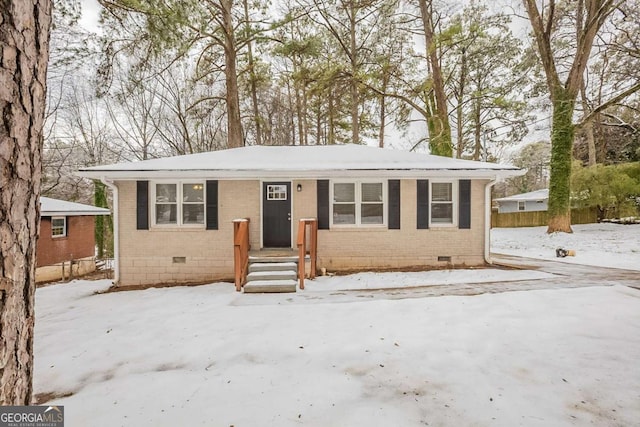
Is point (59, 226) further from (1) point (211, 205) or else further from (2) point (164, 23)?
(2) point (164, 23)

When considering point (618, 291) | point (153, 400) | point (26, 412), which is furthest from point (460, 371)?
point (618, 291)

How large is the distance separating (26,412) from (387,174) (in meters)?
6.97

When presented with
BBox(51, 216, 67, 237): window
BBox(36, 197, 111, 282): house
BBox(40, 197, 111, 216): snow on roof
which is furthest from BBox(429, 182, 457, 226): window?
BBox(51, 216, 67, 237): window

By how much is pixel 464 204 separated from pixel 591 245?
651cm

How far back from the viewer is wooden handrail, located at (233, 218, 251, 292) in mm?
6285

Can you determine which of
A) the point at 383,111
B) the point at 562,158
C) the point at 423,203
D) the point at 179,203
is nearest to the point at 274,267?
the point at 179,203

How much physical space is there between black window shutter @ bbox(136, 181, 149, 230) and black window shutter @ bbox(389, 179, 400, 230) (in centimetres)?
626

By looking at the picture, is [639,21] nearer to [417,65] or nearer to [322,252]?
[417,65]

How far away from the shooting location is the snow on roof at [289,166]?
23.4 feet

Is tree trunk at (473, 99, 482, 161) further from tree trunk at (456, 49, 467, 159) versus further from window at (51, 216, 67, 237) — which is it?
window at (51, 216, 67, 237)

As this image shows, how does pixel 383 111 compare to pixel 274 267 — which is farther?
pixel 383 111

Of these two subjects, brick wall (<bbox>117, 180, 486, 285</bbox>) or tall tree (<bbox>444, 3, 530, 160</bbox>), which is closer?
brick wall (<bbox>117, 180, 486, 285</bbox>)

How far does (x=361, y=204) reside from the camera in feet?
25.5

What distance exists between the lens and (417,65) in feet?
48.7
